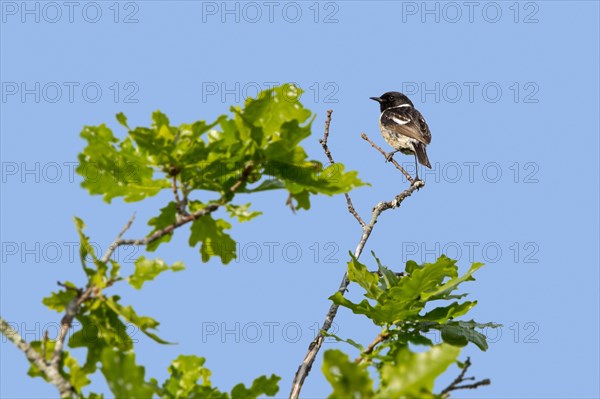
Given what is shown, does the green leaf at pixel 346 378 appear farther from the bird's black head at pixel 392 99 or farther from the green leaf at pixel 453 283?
the bird's black head at pixel 392 99

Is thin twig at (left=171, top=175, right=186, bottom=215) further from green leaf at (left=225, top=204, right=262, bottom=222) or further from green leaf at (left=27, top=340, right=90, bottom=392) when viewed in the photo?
green leaf at (left=27, top=340, right=90, bottom=392)

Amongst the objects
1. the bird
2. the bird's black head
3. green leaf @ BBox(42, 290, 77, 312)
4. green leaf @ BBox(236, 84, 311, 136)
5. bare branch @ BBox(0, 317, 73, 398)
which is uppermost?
the bird's black head

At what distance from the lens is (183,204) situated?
4594 mm

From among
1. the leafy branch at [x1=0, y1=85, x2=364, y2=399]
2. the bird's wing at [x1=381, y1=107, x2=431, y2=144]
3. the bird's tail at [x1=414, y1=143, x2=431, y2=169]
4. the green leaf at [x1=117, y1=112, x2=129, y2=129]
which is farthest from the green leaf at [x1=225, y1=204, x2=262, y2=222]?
the bird's wing at [x1=381, y1=107, x2=431, y2=144]

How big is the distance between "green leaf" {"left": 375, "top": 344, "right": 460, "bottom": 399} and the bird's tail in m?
9.99

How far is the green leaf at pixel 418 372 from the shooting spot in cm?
339

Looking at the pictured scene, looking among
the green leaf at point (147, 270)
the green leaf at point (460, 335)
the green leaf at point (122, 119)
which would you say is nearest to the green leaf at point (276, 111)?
the green leaf at point (122, 119)

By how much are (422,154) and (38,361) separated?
10.1 metres

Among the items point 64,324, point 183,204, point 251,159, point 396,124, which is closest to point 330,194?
point 251,159

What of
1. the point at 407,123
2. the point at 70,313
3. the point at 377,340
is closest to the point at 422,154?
the point at 407,123

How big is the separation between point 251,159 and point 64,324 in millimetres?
1431

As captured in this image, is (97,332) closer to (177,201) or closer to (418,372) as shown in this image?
(177,201)

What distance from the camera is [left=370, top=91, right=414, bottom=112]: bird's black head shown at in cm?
1656

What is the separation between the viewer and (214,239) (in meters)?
5.02
